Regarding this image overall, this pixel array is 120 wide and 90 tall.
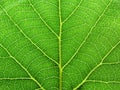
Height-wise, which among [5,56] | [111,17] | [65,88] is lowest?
[65,88]

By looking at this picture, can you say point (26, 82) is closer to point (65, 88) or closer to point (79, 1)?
point (65, 88)

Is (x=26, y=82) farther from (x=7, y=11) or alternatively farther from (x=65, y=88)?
(x=7, y=11)

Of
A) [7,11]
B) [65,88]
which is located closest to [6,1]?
[7,11]

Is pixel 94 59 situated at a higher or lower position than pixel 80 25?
lower

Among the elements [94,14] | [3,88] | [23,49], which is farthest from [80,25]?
[3,88]

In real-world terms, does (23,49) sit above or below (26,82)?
above
